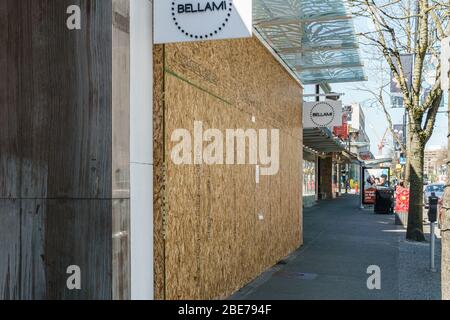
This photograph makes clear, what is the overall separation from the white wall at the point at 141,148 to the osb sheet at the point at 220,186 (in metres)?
0.21

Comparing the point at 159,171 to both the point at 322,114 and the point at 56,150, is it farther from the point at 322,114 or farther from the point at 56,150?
the point at 322,114

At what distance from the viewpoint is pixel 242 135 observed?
785 centimetres

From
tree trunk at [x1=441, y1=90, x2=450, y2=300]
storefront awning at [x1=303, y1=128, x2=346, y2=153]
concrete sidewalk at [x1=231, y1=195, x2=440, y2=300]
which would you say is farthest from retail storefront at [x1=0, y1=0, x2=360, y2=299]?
storefront awning at [x1=303, y1=128, x2=346, y2=153]

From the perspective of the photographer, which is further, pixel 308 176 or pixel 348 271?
pixel 308 176

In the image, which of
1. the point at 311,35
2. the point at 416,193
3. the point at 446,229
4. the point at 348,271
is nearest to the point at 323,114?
the point at 416,193

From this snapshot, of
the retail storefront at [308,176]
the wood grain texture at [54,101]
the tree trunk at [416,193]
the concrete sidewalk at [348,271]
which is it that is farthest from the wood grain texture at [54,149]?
the retail storefront at [308,176]

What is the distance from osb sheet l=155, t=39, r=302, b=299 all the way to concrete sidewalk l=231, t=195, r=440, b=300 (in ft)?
1.38

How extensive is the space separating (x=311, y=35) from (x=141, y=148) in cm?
565

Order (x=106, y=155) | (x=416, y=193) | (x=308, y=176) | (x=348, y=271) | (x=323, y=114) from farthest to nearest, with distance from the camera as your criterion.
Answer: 1. (x=308, y=176)
2. (x=323, y=114)
3. (x=416, y=193)
4. (x=348, y=271)
5. (x=106, y=155)

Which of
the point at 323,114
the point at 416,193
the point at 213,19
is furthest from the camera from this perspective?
the point at 323,114

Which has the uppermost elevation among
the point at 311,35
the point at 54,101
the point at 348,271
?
the point at 311,35

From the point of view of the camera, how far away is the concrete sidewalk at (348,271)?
7.46 metres

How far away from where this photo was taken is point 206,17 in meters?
4.55
